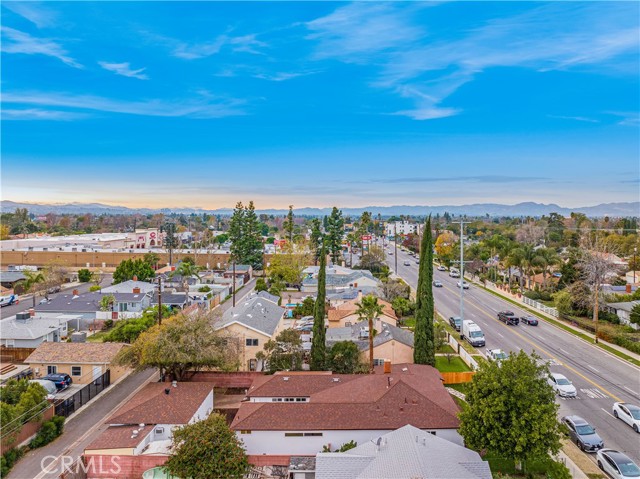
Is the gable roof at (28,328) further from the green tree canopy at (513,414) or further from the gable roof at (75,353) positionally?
the green tree canopy at (513,414)

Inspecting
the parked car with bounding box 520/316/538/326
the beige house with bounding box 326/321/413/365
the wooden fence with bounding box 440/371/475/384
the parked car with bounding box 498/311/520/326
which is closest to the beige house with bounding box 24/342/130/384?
the beige house with bounding box 326/321/413/365

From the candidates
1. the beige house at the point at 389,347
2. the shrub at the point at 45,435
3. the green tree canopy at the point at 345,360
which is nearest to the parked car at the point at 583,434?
the beige house at the point at 389,347

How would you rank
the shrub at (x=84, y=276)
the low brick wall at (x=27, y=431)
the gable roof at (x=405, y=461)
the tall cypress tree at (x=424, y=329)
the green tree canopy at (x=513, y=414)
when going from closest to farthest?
the gable roof at (x=405, y=461) → the green tree canopy at (x=513, y=414) → the low brick wall at (x=27, y=431) → the tall cypress tree at (x=424, y=329) → the shrub at (x=84, y=276)

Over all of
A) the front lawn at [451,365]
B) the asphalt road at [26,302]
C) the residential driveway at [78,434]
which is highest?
the front lawn at [451,365]

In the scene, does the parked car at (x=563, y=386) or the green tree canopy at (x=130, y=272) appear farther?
the green tree canopy at (x=130, y=272)

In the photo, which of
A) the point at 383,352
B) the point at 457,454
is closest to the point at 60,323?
the point at 383,352

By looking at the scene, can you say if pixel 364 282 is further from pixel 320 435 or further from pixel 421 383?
pixel 320 435

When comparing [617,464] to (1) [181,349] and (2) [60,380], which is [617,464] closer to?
(1) [181,349]
